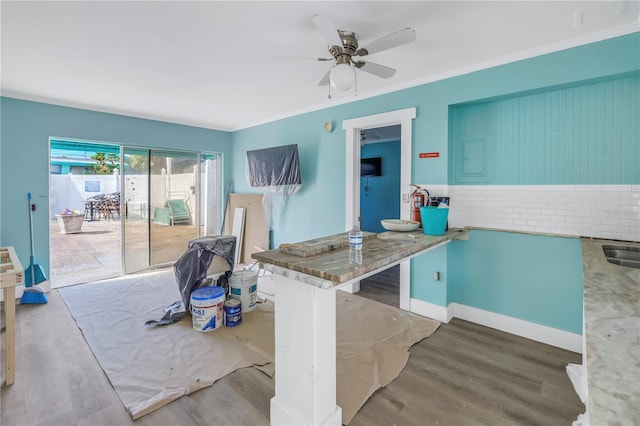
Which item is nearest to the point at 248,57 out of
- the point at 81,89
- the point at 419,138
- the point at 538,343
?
the point at 419,138

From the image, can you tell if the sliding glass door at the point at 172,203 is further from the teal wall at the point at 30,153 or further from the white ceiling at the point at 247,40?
the white ceiling at the point at 247,40

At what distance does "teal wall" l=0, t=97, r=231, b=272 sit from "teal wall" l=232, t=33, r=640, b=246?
2.26 metres

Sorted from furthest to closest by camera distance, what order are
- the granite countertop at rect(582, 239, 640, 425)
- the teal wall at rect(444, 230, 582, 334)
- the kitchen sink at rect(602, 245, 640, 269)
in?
the teal wall at rect(444, 230, 582, 334) < the kitchen sink at rect(602, 245, 640, 269) < the granite countertop at rect(582, 239, 640, 425)

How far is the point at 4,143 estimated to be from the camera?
3.53 meters

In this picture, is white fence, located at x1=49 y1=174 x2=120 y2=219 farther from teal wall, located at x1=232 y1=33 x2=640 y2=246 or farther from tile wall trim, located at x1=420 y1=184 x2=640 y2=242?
tile wall trim, located at x1=420 y1=184 x2=640 y2=242

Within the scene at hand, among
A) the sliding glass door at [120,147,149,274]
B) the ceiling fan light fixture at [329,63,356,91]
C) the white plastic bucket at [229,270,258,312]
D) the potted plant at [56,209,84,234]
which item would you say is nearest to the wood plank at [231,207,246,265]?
the sliding glass door at [120,147,149,274]

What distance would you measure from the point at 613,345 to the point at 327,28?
191 centimetres

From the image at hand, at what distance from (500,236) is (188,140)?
488 centimetres

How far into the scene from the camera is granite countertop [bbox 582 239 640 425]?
1.82 ft

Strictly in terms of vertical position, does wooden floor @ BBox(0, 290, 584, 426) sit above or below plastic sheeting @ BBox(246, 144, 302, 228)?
below

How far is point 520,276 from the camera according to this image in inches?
107

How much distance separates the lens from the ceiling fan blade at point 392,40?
1.83 metres

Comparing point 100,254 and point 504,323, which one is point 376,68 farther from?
point 100,254

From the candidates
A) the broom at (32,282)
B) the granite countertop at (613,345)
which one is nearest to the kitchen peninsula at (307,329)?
the granite countertop at (613,345)
